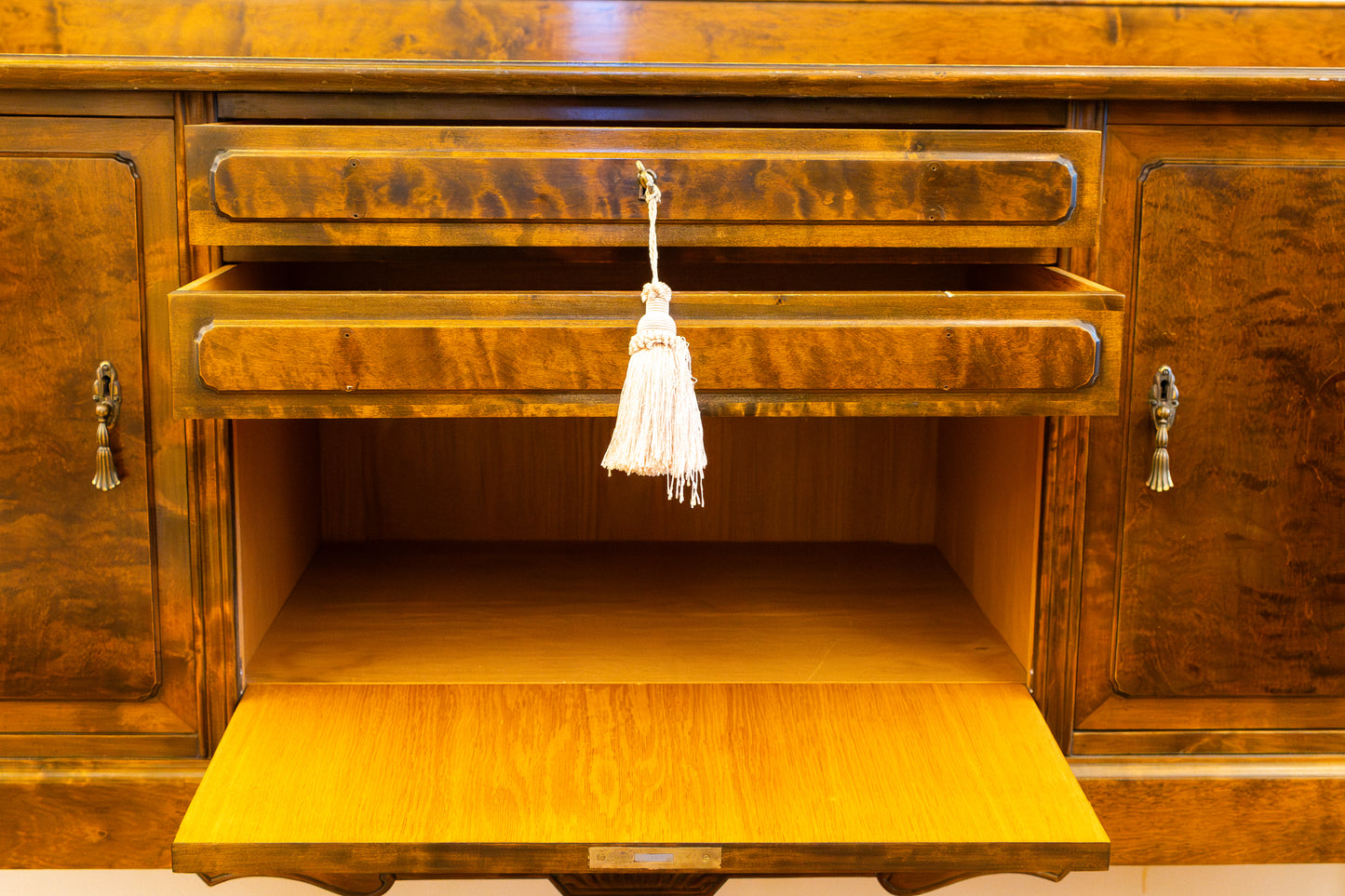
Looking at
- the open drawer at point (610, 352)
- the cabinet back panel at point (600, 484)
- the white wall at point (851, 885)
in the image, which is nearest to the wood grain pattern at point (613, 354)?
the open drawer at point (610, 352)

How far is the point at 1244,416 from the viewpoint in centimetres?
88

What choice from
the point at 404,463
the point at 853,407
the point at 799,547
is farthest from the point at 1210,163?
the point at 404,463

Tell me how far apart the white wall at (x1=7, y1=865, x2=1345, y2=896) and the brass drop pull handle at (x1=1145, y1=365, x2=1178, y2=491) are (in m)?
0.64

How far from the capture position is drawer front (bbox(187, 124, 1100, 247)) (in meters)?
0.76

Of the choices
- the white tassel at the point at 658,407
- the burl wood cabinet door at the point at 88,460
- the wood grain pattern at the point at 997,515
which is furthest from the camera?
the wood grain pattern at the point at 997,515

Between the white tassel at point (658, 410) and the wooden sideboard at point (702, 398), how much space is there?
3cm

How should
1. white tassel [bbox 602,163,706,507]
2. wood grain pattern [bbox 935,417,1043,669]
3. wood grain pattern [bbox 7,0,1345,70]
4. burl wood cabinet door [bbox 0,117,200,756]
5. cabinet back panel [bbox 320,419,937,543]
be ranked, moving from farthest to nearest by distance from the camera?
cabinet back panel [bbox 320,419,937,543], wood grain pattern [bbox 7,0,1345,70], wood grain pattern [bbox 935,417,1043,669], burl wood cabinet door [bbox 0,117,200,756], white tassel [bbox 602,163,706,507]

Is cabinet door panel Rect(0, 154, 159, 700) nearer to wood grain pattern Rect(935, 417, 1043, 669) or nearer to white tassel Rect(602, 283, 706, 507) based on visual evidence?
white tassel Rect(602, 283, 706, 507)

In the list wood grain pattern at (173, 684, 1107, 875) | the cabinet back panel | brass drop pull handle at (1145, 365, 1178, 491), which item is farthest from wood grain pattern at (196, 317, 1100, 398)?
the cabinet back panel

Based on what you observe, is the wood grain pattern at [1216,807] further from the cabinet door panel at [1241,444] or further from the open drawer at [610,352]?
the open drawer at [610,352]

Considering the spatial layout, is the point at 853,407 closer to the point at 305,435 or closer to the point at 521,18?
the point at 521,18

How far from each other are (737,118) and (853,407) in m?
0.23

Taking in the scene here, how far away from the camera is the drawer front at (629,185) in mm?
764

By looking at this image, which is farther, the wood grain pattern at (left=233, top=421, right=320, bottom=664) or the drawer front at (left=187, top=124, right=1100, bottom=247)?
the wood grain pattern at (left=233, top=421, right=320, bottom=664)
